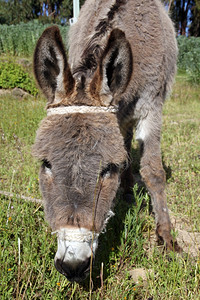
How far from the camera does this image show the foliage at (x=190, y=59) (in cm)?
1255

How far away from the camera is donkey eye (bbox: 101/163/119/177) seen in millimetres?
1727

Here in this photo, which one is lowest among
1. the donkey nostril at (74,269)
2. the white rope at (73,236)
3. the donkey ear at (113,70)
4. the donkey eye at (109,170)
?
the donkey nostril at (74,269)

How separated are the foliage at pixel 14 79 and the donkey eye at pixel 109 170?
7.14 m

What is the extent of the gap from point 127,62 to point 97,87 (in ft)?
0.93

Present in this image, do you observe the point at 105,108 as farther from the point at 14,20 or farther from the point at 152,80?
the point at 14,20

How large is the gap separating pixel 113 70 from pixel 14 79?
23.4ft

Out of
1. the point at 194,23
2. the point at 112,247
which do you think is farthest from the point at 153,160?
the point at 194,23

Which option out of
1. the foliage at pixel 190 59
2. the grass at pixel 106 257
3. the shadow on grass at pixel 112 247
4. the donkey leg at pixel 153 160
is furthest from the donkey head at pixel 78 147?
the foliage at pixel 190 59

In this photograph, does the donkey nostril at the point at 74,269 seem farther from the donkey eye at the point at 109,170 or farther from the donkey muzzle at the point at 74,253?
the donkey eye at the point at 109,170

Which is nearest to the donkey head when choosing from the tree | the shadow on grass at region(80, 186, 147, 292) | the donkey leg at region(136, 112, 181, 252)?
the shadow on grass at region(80, 186, 147, 292)

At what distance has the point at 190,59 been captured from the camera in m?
15.7

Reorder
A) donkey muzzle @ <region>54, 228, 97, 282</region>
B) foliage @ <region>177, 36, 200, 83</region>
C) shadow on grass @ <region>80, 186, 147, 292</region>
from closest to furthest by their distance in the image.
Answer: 1. donkey muzzle @ <region>54, 228, 97, 282</region>
2. shadow on grass @ <region>80, 186, 147, 292</region>
3. foliage @ <region>177, 36, 200, 83</region>

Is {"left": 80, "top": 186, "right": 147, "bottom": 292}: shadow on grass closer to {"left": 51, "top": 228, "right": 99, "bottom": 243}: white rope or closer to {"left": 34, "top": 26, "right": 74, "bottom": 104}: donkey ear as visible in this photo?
{"left": 51, "top": 228, "right": 99, "bottom": 243}: white rope

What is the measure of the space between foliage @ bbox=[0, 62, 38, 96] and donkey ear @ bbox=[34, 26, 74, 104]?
6721 millimetres
